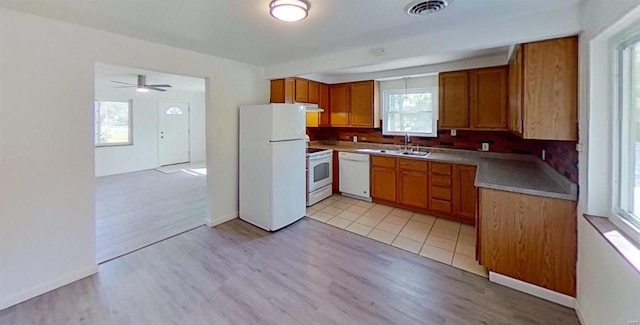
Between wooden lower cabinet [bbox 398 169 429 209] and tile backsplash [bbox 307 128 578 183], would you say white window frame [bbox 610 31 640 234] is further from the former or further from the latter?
wooden lower cabinet [bbox 398 169 429 209]

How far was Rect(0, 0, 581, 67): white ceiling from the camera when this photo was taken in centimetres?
195

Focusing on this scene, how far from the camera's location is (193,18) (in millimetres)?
2201

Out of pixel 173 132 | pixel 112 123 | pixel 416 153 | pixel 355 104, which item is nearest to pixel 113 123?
pixel 112 123

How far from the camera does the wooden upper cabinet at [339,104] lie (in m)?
5.01

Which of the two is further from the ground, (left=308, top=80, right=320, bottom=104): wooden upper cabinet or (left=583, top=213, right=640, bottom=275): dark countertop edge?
(left=308, top=80, right=320, bottom=104): wooden upper cabinet

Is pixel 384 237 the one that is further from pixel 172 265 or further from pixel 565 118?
pixel 172 265

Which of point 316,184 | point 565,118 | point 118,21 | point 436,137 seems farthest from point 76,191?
point 436,137

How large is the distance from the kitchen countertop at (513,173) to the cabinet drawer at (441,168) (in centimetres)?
8

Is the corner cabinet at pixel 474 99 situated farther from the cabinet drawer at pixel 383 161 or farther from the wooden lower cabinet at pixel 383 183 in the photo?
the wooden lower cabinet at pixel 383 183

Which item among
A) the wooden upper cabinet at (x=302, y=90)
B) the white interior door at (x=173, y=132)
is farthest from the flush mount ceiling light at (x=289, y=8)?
the white interior door at (x=173, y=132)

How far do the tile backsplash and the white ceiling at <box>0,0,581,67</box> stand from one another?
46.5 inches

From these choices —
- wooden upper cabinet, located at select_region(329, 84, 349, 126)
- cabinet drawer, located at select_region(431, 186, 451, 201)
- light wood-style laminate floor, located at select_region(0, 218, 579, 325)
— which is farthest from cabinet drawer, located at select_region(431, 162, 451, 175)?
wooden upper cabinet, located at select_region(329, 84, 349, 126)

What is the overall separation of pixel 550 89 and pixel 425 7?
1113mm

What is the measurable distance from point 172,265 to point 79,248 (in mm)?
765
